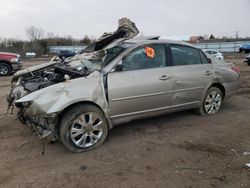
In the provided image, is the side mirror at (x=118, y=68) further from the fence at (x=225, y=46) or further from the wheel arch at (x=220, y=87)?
the fence at (x=225, y=46)

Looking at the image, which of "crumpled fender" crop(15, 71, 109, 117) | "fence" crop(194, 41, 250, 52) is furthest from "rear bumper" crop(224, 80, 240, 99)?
"fence" crop(194, 41, 250, 52)

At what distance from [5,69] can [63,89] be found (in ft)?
40.1

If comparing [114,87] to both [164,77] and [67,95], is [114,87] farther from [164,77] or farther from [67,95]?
[164,77]

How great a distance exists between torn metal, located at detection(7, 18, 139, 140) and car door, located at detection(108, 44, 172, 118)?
0.63 ft

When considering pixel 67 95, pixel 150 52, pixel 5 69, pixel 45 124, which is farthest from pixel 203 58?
pixel 5 69

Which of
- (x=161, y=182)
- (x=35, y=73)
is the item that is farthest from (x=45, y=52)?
(x=161, y=182)

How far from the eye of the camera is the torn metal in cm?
402

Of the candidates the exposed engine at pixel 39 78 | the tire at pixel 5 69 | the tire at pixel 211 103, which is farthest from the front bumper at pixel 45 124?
the tire at pixel 5 69

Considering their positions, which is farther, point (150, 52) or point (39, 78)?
point (39, 78)

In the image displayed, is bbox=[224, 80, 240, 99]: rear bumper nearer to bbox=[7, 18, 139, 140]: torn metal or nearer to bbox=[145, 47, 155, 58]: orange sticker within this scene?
bbox=[145, 47, 155, 58]: orange sticker

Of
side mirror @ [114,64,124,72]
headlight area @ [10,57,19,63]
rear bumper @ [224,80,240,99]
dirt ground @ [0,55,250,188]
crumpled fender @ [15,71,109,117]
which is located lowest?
dirt ground @ [0,55,250,188]

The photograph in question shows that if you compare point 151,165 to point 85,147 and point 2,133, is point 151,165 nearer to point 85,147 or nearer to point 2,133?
point 85,147

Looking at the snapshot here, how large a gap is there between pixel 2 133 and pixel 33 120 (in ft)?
3.92

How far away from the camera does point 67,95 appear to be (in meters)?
4.06
